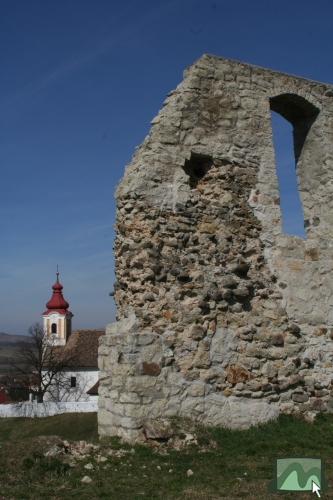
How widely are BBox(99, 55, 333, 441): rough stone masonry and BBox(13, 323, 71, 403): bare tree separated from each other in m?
A: 38.3

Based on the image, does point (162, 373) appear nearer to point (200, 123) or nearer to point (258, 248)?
point (258, 248)

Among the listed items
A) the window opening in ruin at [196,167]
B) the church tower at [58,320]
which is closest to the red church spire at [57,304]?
the church tower at [58,320]

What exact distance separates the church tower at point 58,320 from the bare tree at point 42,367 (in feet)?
37.0

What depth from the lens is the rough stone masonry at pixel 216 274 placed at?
22.4 feet

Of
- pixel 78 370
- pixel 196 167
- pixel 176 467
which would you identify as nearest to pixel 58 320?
pixel 78 370

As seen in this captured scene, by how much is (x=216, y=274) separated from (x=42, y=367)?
4235 centimetres

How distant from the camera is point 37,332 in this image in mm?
49188

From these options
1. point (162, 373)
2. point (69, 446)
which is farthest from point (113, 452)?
point (162, 373)

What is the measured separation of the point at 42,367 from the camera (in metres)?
47.2

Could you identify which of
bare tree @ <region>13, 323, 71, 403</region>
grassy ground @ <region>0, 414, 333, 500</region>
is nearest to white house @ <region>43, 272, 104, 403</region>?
bare tree @ <region>13, 323, 71, 403</region>

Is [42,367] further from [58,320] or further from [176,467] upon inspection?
[176,467]

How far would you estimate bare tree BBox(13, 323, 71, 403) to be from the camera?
45125 mm

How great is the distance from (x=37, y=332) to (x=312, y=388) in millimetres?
43765

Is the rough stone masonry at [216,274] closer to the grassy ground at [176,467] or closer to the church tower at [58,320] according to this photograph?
the grassy ground at [176,467]
